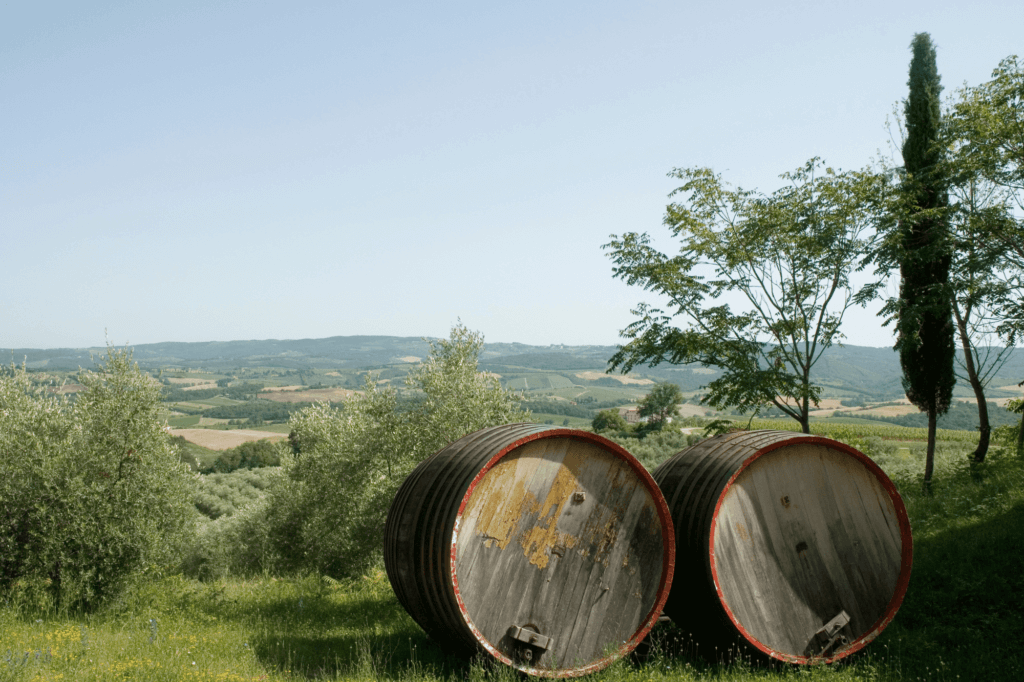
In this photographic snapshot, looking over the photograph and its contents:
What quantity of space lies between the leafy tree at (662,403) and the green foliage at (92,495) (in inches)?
1948

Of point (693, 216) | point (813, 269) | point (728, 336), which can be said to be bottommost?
point (728, 336)

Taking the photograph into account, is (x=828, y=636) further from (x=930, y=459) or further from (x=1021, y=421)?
(x=1021, y=421)

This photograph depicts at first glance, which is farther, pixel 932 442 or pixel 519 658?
pixel 932 442

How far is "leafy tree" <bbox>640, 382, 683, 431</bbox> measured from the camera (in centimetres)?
5922

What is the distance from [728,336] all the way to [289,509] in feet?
47.2

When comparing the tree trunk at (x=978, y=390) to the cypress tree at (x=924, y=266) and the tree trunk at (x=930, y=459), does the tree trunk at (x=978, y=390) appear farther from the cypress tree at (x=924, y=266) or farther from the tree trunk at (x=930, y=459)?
the tree trunk at (x=930, y=459)

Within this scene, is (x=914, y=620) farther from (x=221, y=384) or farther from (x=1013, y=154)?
(x=221, y=384)

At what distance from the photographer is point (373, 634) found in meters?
8.09

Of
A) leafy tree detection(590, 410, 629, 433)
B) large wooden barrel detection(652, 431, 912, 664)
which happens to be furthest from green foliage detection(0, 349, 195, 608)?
leafy tree detection(590, 410, 629, 433)

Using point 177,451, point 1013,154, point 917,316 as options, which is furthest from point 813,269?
point 177,451

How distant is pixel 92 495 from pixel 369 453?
7.48 metres

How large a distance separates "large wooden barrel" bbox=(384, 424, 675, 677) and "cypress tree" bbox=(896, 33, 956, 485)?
13466mm

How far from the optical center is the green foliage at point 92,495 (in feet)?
35.4

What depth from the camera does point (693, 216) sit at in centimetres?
1680
